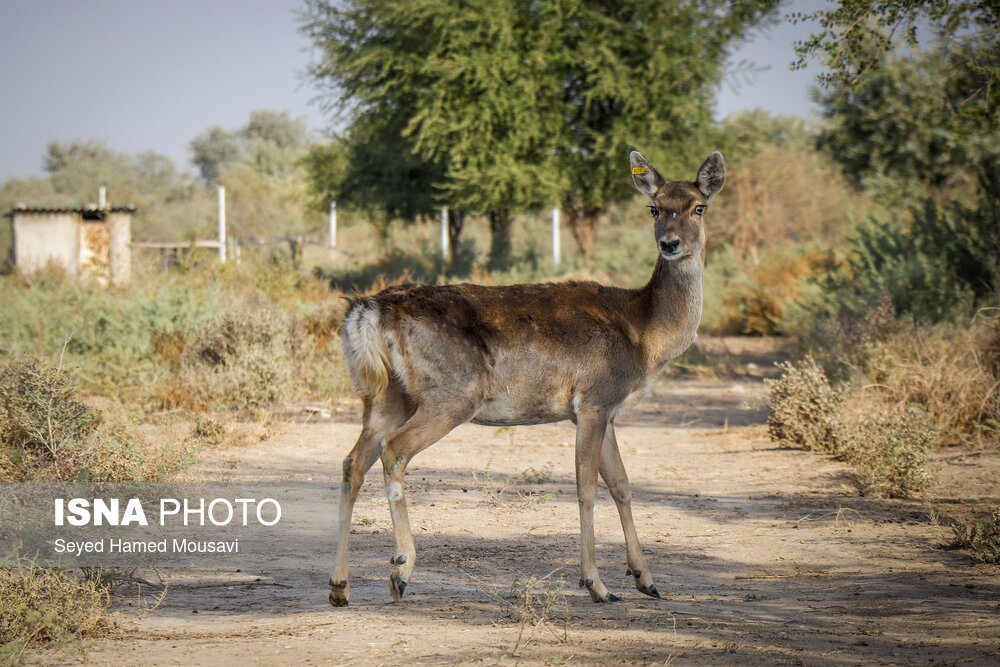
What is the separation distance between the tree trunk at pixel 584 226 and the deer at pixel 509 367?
68.1ft

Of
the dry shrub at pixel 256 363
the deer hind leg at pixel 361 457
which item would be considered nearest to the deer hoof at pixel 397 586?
the deer hind leg at pixel 361 457

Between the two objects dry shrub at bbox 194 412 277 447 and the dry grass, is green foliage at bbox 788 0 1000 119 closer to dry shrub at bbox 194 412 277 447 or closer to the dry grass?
the dry grass

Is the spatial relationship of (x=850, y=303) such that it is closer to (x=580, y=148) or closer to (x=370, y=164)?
(x=580, y=148)

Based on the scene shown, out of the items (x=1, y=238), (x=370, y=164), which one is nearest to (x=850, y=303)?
(x=370, y=164)

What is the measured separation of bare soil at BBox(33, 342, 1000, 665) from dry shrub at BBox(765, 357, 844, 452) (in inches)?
7.1

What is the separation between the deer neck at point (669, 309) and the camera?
6805 mm

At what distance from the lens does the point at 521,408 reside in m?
6.34

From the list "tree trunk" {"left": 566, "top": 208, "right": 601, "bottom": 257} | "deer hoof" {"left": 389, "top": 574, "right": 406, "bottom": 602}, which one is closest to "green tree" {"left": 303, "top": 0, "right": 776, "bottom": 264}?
"tree trunk" {"left": 566, "top": 208, "right": 601, "bottom": 257}

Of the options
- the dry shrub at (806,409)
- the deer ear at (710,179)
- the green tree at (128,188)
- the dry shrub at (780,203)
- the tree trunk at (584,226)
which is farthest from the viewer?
the green tree at (128,188)

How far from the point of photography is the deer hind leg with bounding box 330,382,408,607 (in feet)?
19.2

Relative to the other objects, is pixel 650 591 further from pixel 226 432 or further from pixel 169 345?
pixel 169 345

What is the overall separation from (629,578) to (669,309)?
1828 mm

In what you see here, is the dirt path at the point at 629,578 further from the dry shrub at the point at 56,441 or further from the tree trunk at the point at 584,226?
the tree trunk at the point at 584,226

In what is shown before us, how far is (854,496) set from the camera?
30.2ft
